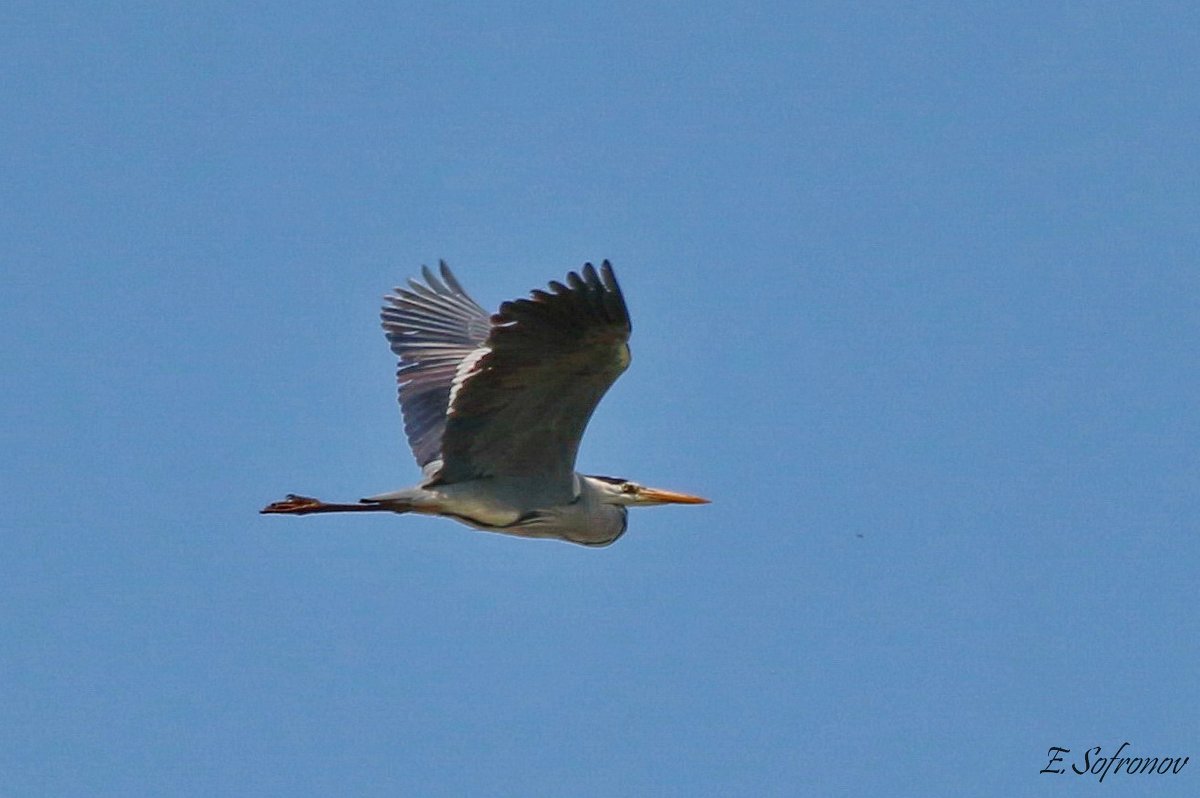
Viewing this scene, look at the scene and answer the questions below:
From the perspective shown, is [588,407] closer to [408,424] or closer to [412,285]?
[408,424]

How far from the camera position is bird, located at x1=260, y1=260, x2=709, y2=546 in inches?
→ 299

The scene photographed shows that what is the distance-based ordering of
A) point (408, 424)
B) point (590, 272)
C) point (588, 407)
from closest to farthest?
point (590, 272) → point (588, 407) → point (408, 424)

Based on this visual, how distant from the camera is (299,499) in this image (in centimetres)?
893

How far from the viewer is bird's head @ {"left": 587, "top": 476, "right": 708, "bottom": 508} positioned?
917 cm

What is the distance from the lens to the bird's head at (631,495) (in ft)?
30.1

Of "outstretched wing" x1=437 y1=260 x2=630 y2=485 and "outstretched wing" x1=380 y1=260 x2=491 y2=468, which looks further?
"outstretched wing" x1=380 y1=260 x2=491 y2=468

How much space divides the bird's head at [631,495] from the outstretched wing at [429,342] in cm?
90

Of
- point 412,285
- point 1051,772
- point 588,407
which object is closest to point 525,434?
point 588,407

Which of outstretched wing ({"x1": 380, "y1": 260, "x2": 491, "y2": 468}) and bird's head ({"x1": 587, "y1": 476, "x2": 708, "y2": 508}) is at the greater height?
outstretched wing ({"x1": 380, "y1": 260, "x2": 491, "y2": 468})

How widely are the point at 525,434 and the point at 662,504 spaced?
5.07 ft

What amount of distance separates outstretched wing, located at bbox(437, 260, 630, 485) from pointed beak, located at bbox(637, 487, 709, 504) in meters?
0.94

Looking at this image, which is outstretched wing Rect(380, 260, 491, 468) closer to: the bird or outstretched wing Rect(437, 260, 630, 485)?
the bird

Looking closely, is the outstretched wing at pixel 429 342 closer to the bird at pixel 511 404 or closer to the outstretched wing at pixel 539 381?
the bird at pixel 511 404

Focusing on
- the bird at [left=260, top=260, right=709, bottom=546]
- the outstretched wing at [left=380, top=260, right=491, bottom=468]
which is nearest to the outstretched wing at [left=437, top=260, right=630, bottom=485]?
the bird at [left=260, top=260, right=709, bottom=546]
